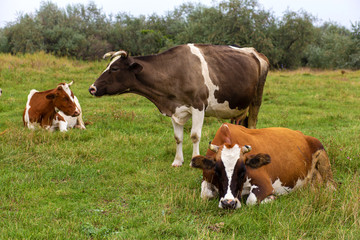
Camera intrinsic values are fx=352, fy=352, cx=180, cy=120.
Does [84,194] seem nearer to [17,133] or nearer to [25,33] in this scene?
[17,133]

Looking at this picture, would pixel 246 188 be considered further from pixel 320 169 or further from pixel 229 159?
pixel 320 169

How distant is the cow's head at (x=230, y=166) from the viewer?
4.10 metres

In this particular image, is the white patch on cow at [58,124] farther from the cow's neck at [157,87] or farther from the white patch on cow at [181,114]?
the white patch on cow at [181,114]

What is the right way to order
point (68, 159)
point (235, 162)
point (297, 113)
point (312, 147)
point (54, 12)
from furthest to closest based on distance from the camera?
point (54, 12) < point (297, 113) < point (68, 159) < point (312, 147) < point (235, 162)

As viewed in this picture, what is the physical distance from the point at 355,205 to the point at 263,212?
1019 millimetres

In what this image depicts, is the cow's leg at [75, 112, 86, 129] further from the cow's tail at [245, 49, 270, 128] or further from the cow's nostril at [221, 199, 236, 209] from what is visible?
the cow's nostril at [221, 199, 236, 209]

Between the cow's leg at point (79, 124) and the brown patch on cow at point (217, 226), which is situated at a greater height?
the brown patch on cow at point (217, 226)

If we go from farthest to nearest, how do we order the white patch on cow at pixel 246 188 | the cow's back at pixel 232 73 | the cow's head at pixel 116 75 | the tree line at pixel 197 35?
the tree line at pixel 197 35 → the cow's back at pixel 232 73 → the cow's head at pixel 116 75 → the white patch on cow at pixel 246 188

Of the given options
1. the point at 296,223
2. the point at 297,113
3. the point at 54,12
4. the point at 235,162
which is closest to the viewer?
the point at 296,223

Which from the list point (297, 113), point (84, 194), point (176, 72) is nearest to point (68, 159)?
point (84, 194)

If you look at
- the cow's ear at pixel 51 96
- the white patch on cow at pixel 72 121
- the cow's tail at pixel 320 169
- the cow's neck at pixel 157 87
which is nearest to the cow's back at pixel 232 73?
the cow's neck at pixel 157 87

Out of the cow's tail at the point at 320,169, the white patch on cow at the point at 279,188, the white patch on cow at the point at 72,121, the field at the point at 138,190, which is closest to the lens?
the field at the point at 138,190

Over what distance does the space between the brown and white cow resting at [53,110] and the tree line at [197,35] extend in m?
22.7

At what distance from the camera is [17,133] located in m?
7.21
